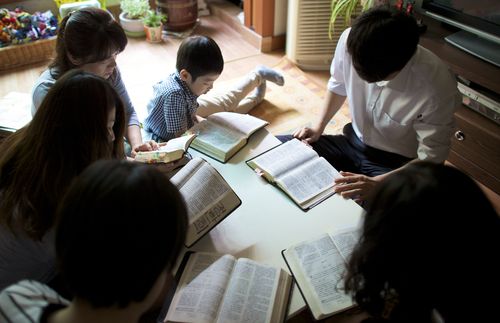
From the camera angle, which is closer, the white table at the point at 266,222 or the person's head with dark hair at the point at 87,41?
the white table at the point at 266,222

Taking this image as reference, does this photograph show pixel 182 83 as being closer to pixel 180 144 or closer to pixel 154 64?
pixel 180 144

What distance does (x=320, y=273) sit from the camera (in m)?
0.94

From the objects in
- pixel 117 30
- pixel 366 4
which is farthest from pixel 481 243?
pixel 366 4

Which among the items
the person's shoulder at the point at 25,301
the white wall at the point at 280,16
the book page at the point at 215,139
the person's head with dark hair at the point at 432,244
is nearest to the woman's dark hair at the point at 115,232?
the person's shoulder at the point at 25,301

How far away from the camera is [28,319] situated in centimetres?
68

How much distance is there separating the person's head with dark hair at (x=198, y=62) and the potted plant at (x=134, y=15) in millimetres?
1897

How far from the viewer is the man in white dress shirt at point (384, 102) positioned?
117 centimetres

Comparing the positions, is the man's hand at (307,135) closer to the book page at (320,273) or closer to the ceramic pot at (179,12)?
the book page at (320,273)

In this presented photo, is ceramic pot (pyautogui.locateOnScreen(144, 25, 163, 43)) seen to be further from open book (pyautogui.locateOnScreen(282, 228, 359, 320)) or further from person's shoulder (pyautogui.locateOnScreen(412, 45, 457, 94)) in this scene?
open book (pyautogui.locateOnScreen(282, 228, 359, 320))

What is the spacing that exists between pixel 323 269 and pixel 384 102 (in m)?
0.76

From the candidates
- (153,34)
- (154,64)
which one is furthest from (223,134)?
(153,34)

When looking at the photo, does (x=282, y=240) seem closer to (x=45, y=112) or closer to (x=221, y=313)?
(x=221, y=313)

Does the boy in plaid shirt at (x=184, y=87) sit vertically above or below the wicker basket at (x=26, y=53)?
above

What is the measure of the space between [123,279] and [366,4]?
7.13 ft
